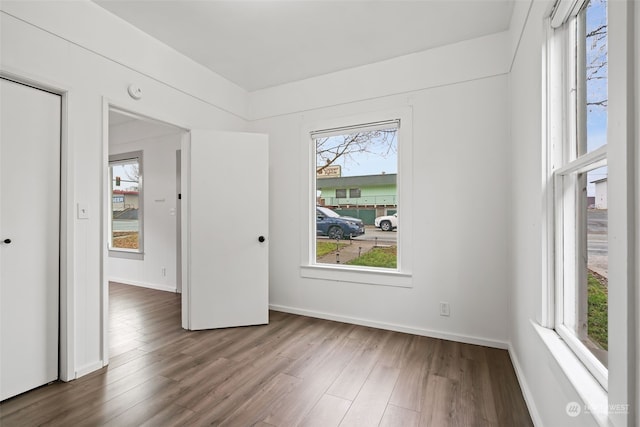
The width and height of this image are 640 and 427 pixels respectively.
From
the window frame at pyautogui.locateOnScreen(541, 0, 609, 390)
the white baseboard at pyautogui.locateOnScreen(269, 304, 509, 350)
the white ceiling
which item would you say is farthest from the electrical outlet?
the white ceiling

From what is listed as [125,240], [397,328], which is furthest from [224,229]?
[125,240]

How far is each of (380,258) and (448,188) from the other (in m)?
0.97

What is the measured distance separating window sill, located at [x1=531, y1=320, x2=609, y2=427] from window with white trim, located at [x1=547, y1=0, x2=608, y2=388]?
25 millimetres

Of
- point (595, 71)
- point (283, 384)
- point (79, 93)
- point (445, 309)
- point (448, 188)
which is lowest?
point (283, 384)

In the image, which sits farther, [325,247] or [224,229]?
[325,247]

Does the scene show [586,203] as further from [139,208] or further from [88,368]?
[139,208]

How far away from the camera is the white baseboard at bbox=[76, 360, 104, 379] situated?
6.65ft

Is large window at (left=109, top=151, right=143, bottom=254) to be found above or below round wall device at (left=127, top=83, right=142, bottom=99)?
below

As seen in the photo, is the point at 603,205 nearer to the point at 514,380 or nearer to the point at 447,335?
the point at 514,380

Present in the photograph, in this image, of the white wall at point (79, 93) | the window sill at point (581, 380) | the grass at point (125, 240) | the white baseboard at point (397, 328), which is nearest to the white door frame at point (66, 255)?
the white wall at point (79, 93)

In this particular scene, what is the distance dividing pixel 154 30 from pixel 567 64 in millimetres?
2927

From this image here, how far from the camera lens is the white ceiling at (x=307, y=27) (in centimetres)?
221

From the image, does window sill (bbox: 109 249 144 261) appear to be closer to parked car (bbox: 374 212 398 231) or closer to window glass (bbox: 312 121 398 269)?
window glass (bbox: 312 121 398 269)

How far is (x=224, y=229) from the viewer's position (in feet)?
9.81
